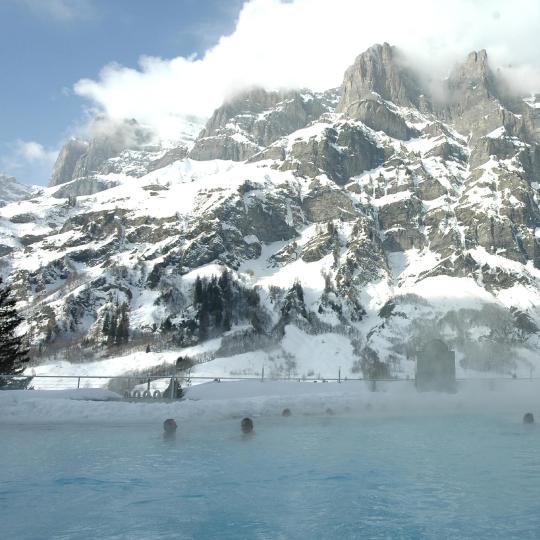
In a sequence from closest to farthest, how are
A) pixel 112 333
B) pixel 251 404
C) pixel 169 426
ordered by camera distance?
pixel 169 426
pixel 251 404
pixel 112 333

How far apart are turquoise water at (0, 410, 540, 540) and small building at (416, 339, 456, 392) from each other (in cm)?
2687

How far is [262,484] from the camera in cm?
1748

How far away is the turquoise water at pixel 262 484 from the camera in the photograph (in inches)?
520

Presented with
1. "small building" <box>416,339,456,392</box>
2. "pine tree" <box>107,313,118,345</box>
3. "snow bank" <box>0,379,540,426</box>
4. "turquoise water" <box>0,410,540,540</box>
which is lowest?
"turquoise water" <box>0,410,540,540</box>

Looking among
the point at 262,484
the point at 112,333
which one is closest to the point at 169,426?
the point at 262,484

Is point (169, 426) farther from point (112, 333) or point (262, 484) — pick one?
point (112, 333)

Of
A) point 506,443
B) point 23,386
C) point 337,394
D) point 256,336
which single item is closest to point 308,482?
point 506,443

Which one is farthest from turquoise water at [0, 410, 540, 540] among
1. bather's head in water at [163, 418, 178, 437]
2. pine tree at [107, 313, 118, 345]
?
pine tree at [107, 313, 118, 345]

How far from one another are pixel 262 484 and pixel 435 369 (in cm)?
4328

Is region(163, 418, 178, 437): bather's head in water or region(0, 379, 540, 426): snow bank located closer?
region(163, 418, 178, 437): bather's head in water

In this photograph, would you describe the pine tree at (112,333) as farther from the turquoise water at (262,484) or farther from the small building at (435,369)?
the turquoise water at (262,484)

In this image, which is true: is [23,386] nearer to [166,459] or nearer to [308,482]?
[166,459]

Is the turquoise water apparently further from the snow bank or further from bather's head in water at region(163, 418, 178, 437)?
the snow bank

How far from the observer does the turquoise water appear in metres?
13.2
